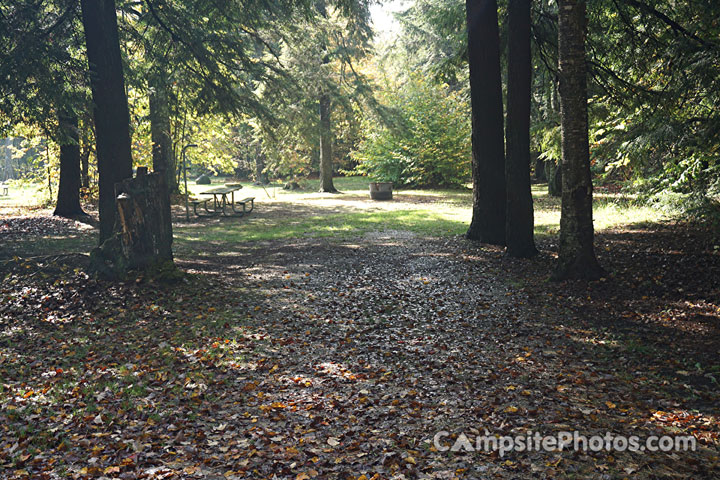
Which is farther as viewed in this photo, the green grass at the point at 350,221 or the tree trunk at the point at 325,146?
the tree trunk at the point at 325,146

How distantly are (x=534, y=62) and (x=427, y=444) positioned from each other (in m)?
11.1

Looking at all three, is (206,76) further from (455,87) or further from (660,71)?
(455,87)

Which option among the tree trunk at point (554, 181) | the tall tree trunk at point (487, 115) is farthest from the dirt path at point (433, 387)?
the tree trunk at point (554, 181)

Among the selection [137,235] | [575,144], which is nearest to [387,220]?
[137,235]

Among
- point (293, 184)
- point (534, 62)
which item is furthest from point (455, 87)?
point (534, 62)

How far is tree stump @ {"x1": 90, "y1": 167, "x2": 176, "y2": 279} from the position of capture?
873cm

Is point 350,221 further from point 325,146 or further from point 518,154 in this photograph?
point 325,146

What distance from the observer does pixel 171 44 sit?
12.5m

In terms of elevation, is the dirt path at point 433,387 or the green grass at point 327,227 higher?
Result: the green grass at point 327,227

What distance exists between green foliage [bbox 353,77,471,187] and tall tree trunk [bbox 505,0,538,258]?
16085 millimetres

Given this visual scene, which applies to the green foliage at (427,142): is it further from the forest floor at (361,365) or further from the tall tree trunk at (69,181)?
the forest floor at (361,365)

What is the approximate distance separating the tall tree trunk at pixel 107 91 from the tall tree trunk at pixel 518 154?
6.97 meters

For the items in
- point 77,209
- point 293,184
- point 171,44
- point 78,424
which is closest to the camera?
point 78,424

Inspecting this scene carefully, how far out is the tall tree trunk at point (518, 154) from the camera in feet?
32.8
